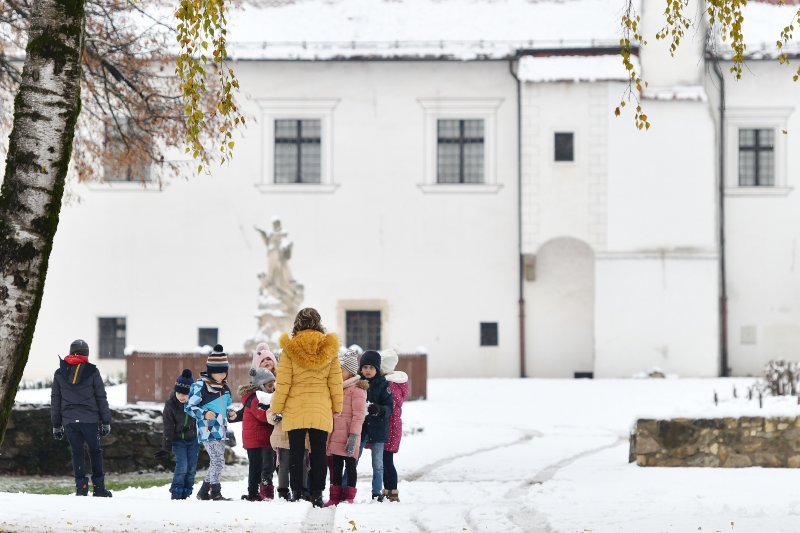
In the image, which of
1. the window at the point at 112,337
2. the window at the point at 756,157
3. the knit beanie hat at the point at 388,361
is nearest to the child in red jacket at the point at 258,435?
the knit beanie hat at the point at 388,361

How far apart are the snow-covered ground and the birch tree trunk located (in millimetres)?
1199

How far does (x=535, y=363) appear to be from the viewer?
32.2m

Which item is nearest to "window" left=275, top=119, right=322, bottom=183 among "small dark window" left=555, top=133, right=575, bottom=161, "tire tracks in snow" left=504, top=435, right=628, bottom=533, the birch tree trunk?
"small dark window" left=555, top=133, right=575, bottom=161

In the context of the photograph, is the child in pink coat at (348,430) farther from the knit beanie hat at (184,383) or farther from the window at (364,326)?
the window at (364,326)

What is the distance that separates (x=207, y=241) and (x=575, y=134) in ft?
27.4

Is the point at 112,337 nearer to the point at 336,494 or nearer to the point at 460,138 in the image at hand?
the point at 460,138

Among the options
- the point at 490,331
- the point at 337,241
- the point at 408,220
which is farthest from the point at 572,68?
the point at 337,241

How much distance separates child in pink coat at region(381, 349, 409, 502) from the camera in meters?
12.2

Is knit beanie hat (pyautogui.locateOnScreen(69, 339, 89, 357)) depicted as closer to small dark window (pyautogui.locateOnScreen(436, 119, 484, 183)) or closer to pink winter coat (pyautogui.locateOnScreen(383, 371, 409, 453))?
pink winter coat (pyautogui.locateOnScreen(383, 371, 409, 453))

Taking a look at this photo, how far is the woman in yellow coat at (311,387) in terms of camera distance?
1075 centimetres

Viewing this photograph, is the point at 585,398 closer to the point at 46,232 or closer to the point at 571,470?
the point at 571,470

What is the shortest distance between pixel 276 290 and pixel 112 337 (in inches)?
292

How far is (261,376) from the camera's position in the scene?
39.3 ft

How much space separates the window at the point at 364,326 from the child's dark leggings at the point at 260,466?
2007 cm
